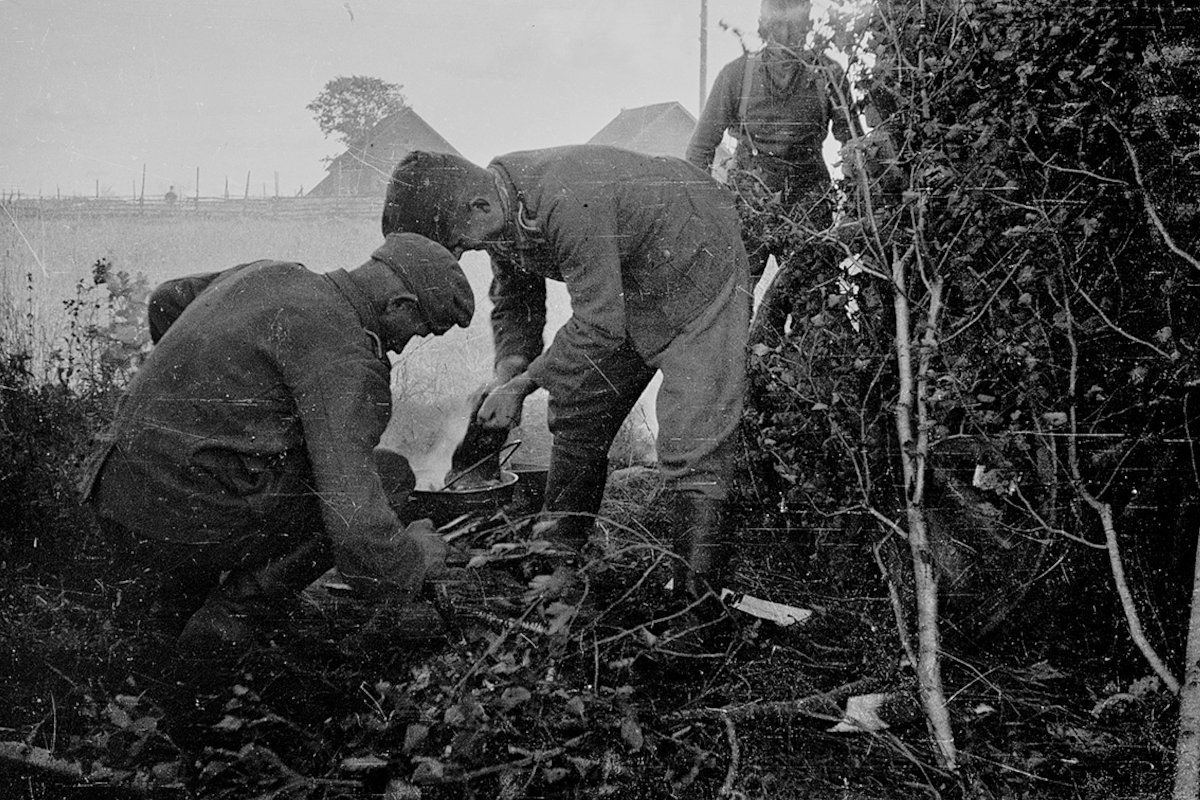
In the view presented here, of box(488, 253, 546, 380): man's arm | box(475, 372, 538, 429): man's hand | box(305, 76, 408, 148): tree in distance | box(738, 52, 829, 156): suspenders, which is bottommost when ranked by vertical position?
box(475, 372, 538, 429): man's hand

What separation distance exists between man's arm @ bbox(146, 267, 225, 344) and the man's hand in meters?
0.99

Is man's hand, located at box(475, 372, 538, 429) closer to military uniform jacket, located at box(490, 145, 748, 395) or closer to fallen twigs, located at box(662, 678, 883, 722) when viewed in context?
military uniform jacket, located at box(490, 145, 748, 395)

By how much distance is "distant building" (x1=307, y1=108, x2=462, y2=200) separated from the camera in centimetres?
276

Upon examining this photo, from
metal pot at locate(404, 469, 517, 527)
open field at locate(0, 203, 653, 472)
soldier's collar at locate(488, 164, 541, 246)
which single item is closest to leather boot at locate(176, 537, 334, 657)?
metal pot at locate(404, 469, 517, 527)

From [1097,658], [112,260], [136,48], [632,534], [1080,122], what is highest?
[136,48]

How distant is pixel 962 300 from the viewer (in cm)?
278

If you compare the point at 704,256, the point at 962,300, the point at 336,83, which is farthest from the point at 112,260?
the point at 962,300

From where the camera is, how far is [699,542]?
3025 mm

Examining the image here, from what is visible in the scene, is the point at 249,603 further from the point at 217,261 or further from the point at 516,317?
the point at 516,317

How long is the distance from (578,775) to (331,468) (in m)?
1.13

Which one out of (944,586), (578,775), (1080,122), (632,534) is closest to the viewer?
(578,775)

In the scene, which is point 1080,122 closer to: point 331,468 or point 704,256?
point 704,256

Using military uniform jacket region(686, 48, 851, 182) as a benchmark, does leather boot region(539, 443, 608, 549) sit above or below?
below

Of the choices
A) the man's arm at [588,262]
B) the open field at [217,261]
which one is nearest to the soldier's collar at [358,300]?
the open field at [217,261]
